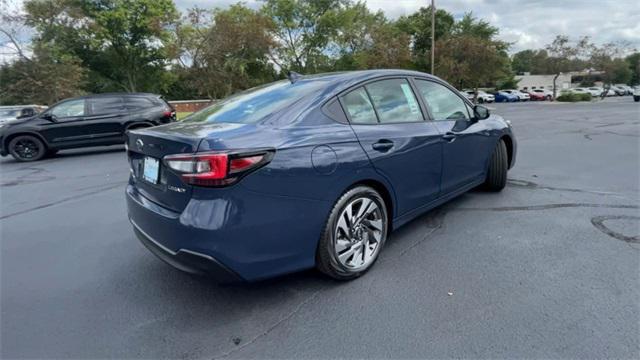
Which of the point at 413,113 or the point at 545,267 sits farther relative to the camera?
the point at 413,113

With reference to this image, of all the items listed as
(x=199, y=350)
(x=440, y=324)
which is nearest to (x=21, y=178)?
(x=199, y=350)

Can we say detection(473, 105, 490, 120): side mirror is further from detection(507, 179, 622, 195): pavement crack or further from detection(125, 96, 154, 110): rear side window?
detection(125, 96, 154, 110): rear side window

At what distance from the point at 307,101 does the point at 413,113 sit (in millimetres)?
1163

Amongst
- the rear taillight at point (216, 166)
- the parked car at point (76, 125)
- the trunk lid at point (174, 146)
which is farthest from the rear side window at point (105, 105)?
the rear taillight at point (216, 166)

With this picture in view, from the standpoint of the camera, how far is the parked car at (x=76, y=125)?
9.35 meters

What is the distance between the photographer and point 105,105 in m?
9.91

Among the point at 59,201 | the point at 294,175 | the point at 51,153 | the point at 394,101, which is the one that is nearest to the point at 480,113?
the point at 394,101

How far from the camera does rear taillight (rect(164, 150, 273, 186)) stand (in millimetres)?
2076

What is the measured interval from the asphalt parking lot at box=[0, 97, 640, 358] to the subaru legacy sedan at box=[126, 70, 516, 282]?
1.13 feet

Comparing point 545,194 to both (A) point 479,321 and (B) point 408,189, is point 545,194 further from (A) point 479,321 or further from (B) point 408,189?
(A) point 479,321

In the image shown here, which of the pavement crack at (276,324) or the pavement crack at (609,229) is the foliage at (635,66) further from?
the pavement crack at (276,324)

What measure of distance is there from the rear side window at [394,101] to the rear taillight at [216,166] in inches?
51.3

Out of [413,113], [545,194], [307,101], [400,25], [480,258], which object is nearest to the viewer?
[307,101]

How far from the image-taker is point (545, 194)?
4703 mm
